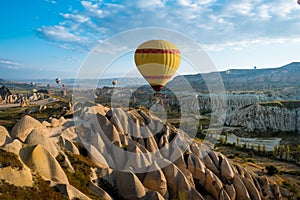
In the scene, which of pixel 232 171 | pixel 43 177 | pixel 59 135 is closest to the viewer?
pixel 43 177

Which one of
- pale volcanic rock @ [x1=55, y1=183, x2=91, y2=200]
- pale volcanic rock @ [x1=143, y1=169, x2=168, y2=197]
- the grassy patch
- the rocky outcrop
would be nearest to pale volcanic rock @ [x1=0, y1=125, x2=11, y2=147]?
the grassy patch

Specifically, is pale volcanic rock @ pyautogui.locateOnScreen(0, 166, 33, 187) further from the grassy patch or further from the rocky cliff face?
the grassy patch

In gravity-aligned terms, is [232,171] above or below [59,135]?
below

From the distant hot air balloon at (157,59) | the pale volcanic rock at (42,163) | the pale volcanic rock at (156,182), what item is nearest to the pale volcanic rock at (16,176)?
the pale volcanic rock at (42,163)

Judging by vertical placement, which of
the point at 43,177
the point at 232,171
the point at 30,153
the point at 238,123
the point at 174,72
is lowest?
the point at 238,123

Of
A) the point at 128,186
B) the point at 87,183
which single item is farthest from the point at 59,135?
the point at 128,186

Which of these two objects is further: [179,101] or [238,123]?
[179,101]

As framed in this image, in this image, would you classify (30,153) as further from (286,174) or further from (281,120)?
(281,120)

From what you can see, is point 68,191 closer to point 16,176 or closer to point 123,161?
point 16,176
